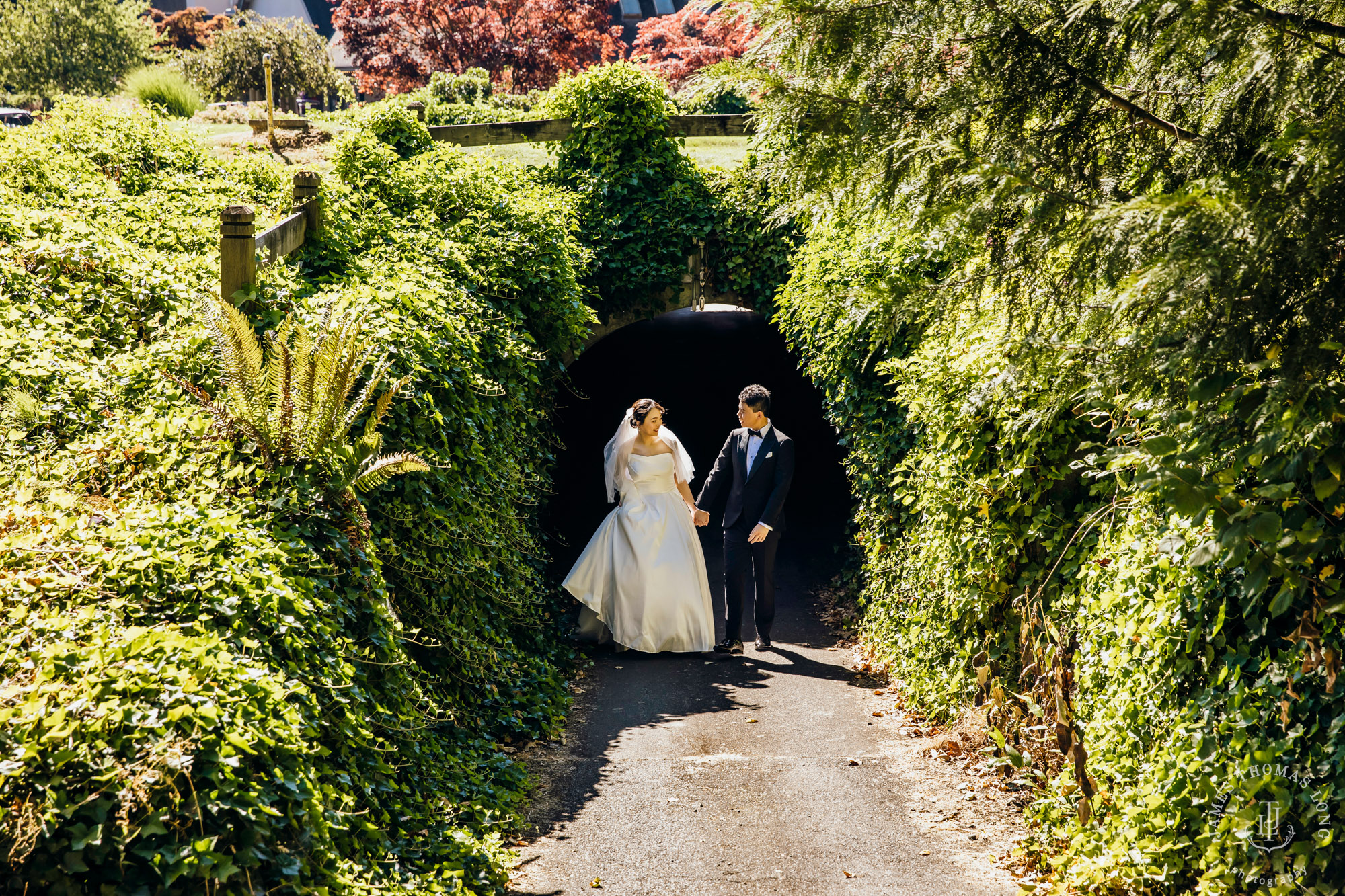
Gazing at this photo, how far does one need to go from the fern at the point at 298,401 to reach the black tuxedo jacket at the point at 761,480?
474 centimetres

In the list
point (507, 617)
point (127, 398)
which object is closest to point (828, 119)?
point (127, 398)

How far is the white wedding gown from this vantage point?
29.9ft

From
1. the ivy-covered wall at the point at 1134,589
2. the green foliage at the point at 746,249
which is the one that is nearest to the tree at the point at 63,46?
the green foliage at the point at 746,249

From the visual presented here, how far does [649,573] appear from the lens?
9.10 meters

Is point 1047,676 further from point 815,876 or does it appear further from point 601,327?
point 601,327

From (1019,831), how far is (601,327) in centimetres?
849

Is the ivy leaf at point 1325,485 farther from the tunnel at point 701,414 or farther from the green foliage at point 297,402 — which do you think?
the tunnel at point 701,414

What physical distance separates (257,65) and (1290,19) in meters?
26.1

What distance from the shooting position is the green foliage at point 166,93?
18.2 meters

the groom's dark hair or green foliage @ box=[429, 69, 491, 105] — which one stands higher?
green foliage @ box=[429, 69, 491, 105]

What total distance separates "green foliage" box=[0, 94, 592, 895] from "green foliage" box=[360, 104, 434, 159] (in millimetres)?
3096

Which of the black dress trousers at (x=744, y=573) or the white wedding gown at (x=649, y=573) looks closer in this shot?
the white wedding gown at (x=649, y=573)

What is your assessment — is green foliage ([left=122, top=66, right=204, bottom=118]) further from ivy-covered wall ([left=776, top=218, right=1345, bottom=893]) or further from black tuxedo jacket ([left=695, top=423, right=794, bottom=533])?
ivy-covered wall ([left=776, top=218, right=1345, bottom=893])

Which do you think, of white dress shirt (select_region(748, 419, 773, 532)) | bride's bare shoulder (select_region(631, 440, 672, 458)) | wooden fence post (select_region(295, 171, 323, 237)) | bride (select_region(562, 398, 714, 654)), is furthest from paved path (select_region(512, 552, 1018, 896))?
wooden fence post (select_region(295, 171, 323, 237))
